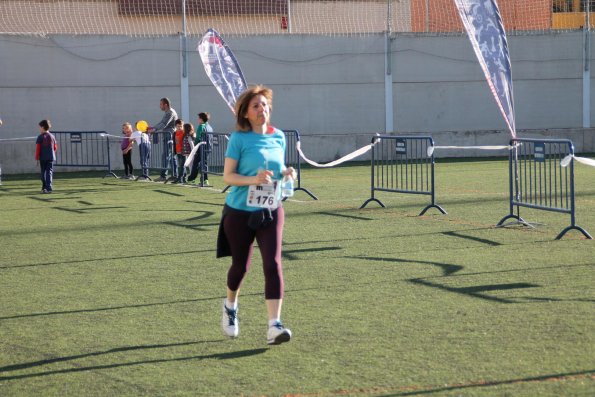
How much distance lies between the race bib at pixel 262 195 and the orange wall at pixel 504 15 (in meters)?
25.5

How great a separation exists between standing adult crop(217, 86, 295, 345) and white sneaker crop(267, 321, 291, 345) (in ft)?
0.18

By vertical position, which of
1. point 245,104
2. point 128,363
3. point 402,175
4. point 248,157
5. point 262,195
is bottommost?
point 128,363

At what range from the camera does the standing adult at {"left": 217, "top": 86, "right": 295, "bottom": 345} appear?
23.4 feet

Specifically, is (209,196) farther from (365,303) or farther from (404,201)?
(365,303)

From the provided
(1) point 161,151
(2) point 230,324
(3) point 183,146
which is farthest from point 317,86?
(2) point 230,324

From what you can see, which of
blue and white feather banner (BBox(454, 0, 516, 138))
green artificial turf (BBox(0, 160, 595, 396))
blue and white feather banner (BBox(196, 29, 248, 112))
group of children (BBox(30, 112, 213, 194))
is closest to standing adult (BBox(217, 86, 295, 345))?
green artificial turf (BBox(0, 160, 595, 396))

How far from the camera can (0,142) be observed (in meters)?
27.8

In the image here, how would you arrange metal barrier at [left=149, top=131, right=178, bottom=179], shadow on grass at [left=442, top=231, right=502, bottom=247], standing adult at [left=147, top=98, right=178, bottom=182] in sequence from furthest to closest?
metal barrier at [left=149, top=131, right=178, bottom=179] < standing adult at [left=147, top=98, right=178, bottom=182] < shadow on grass at [left=442, top=231, right=502, bottom=247]

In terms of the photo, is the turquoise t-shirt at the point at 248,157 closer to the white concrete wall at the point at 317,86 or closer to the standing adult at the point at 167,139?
the standing adult at the point at 167,139

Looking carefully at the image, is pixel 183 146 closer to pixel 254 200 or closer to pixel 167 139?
pixel 167 139

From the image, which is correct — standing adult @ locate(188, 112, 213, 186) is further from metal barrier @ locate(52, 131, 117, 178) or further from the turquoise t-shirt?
the turquoise t-shirt

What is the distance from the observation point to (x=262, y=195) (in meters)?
7.14

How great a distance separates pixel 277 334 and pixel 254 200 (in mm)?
935

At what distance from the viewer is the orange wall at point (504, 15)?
31938 mm
